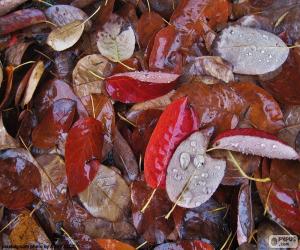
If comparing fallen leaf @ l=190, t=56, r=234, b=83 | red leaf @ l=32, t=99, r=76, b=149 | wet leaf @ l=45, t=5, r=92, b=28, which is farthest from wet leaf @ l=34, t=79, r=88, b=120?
fallen leaf @ l=190, t=56, r=234, b=83

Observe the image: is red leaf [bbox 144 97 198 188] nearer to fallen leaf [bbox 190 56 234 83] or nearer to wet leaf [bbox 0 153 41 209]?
fallen leaf [bbox 190 56 234 83]

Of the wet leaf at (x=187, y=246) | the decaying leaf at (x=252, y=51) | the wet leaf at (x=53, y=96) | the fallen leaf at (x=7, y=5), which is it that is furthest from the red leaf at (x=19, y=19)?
the wet leaf at (x=187, y=246)

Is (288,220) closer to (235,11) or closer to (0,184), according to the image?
(235,11)

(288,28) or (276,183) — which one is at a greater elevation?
(288,28)

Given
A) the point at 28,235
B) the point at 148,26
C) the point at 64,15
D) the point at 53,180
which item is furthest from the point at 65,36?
the point at 28,235

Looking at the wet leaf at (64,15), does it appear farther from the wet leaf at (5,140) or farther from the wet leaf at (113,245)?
the wet leaf at (113,245)

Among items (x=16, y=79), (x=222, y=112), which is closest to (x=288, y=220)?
(x=222, y=112)
